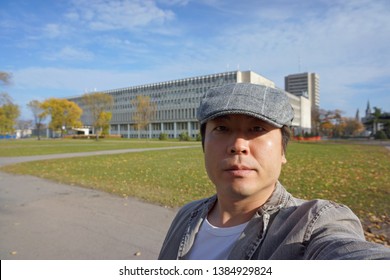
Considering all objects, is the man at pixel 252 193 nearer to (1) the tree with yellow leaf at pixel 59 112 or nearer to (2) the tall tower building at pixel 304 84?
(1) the tree with yellow leaf at pixel 59 112

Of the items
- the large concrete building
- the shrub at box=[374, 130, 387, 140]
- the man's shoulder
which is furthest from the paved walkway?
the shrub at box=[374, 130, 387, 140]

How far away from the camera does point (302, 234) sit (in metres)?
1.11

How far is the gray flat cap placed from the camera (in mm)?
1302

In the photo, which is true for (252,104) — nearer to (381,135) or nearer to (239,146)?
(239,146)

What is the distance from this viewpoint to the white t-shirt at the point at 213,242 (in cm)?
138

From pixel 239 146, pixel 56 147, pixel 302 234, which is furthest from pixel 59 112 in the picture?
pixel 302 234

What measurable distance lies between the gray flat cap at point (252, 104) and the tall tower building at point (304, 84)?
15174cm

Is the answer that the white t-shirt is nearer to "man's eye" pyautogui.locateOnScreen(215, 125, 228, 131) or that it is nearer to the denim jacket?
the denim jacket

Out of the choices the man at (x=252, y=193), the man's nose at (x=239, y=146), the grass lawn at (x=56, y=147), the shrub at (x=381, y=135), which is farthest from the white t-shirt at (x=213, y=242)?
the shrub at (x=381, y=135)

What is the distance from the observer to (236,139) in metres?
1.36

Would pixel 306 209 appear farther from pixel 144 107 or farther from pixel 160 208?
pixel 144 107

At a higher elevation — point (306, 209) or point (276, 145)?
point (276, 145)
